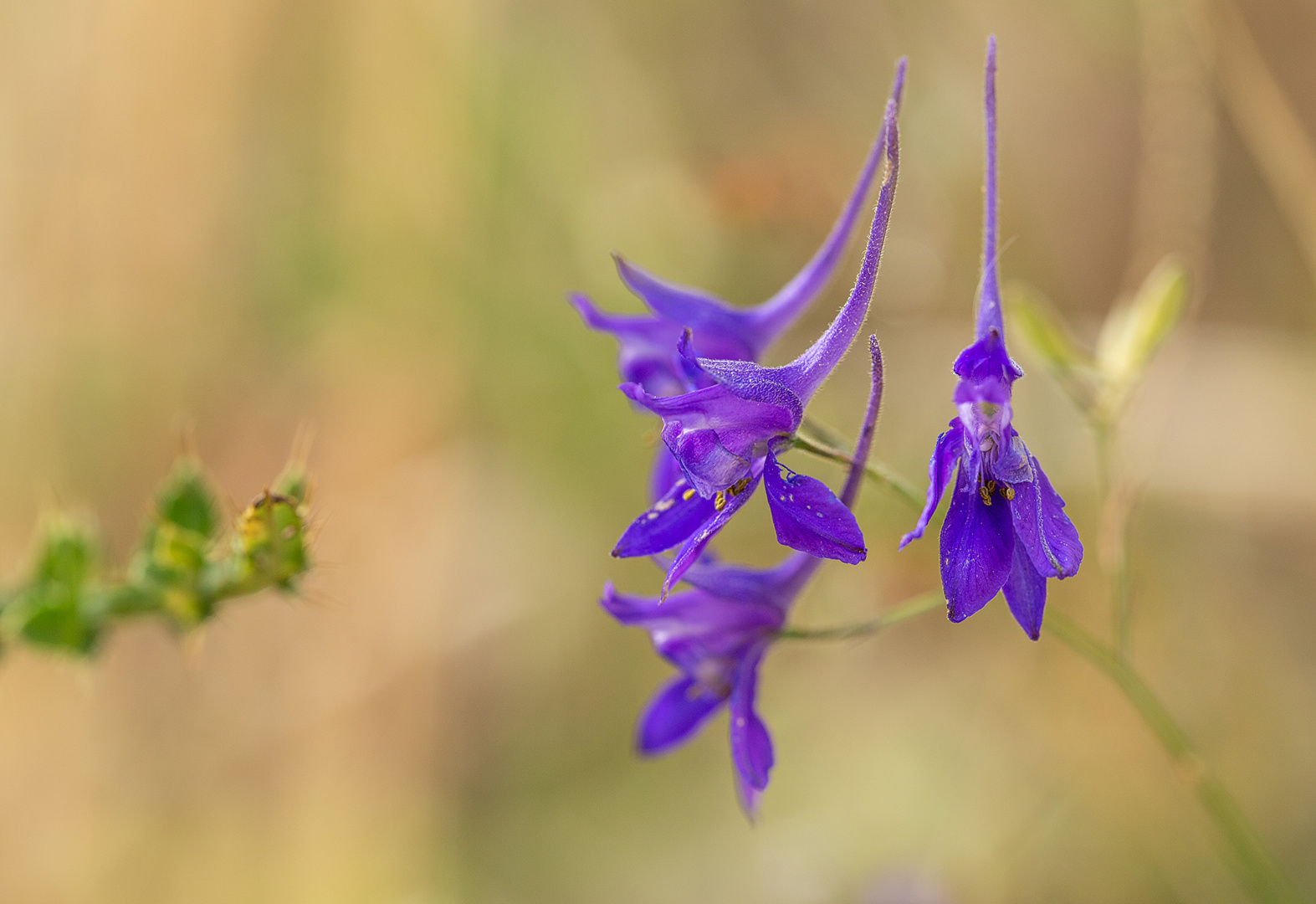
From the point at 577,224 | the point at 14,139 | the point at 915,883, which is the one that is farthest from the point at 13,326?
the point at 915,883

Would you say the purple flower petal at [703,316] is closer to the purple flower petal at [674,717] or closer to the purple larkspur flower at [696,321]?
the purple larkspur flower at [696,321]

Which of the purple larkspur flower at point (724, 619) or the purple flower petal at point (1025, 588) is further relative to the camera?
the purple larkspur flower at point (724, 619)

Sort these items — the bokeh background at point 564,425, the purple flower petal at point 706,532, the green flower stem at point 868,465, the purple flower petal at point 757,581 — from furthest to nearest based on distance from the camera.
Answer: the bokeh background at point 564,425
the purple flower petal at point 757,581
the green flower stem at point 868,465
the purple flower petal at point 706,532

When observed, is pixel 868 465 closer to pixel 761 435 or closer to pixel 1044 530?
pixel 761 435

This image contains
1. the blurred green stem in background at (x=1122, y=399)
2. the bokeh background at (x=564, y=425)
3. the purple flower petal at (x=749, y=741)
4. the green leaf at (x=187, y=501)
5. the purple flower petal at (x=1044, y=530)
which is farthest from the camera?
the bokeh background at (x=564, y=425)

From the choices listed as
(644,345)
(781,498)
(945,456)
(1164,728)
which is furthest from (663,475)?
(1164,728)

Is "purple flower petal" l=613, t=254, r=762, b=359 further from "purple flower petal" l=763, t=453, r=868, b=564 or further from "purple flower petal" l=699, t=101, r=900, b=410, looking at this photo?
"purple flower petal" l=763, t=453, r=868, b=564

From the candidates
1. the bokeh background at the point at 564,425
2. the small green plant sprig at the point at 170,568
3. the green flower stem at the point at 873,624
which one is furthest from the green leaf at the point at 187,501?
the bokeh background at the point at 564,425

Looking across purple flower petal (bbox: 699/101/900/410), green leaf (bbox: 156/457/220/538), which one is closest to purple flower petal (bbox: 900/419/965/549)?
purple flower petal (bbox: 699/101/900/410)
